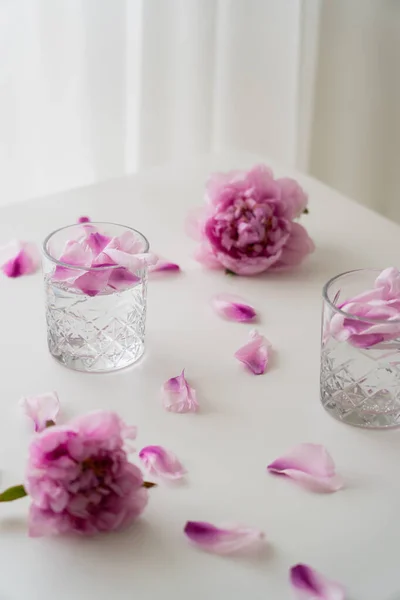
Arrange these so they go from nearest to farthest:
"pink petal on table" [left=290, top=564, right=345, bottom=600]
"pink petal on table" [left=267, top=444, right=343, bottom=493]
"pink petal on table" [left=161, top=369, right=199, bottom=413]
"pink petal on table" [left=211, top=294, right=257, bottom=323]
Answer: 1. "pink petal on table" [left=290, top=564, right=345, bottom=600]
2. "pink petal on table" [left=267, top=444, right=343, bottom=493]
3. "pink petal on table" [left=161, top=369, right=199, bottom=413]
4. "pink petal on table" [left=211, top=294, right=257, bottom=323]

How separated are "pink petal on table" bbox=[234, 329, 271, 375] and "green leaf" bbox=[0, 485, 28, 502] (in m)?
0.31

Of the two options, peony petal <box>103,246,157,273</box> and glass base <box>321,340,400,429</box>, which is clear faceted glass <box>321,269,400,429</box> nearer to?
glass base <box>321,340,400,429</box>

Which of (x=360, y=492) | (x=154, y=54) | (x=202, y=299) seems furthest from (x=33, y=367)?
(x=154, y=54)

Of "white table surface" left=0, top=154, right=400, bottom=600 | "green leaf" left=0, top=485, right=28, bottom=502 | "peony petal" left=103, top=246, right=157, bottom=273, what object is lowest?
"white table surface" left=0, top=154, right=400, bottom=600

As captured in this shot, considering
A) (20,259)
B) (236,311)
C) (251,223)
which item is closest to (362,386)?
(236,311)

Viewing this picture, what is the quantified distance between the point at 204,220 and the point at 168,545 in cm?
54

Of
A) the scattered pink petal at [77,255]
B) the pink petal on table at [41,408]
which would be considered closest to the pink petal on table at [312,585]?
the pink petal on table at [41,408]

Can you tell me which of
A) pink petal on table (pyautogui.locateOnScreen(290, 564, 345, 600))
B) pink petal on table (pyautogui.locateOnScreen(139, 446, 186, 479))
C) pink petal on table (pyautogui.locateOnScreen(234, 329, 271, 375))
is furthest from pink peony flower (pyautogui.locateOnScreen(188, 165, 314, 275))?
pink petal on table (pyautogui.locateOnScreen(290, 564, 345, 600))

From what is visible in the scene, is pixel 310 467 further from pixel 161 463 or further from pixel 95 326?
pixel 95 326

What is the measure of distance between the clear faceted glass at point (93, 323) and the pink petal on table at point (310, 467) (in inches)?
9.3

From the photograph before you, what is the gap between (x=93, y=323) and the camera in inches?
34.9

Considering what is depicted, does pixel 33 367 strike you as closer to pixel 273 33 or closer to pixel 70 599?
pixel 70 599

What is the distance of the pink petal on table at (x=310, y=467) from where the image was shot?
2.39ft

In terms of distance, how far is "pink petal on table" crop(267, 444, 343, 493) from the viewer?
0.73 meters
